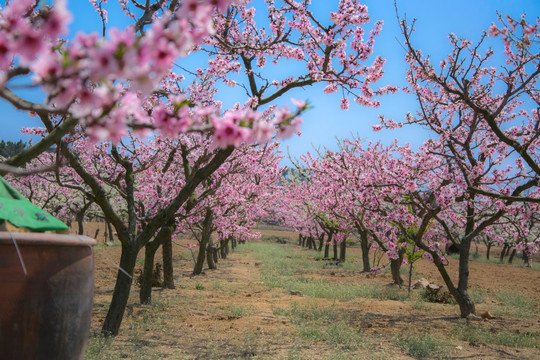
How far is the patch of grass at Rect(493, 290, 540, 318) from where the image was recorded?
909 cm

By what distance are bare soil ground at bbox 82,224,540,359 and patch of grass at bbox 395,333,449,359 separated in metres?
0.01

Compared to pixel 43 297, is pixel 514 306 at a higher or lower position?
lower

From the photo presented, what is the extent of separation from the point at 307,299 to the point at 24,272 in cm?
785

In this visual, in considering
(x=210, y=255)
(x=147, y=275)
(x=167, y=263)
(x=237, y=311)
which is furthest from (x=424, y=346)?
(x=210, y=255)

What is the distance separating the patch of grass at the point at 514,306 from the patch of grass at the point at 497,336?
2007 mm

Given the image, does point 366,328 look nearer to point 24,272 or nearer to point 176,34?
point 24,272

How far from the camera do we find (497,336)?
6.54 metres

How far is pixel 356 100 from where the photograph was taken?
6.48 m

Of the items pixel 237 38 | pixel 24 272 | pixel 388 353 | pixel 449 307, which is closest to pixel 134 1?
pixel 237 38

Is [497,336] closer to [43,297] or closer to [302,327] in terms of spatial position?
[302,327]

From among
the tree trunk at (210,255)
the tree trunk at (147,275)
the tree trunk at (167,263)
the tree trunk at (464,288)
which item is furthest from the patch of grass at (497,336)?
the tree trunk at (210,255)

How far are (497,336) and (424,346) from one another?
5.75 feet

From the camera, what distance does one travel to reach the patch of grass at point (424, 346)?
5.43m

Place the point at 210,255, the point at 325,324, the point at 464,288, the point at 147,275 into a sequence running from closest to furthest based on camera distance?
the point at 325,324 < the point at 147,275 < the point at 464,288 < the point at 210,255
